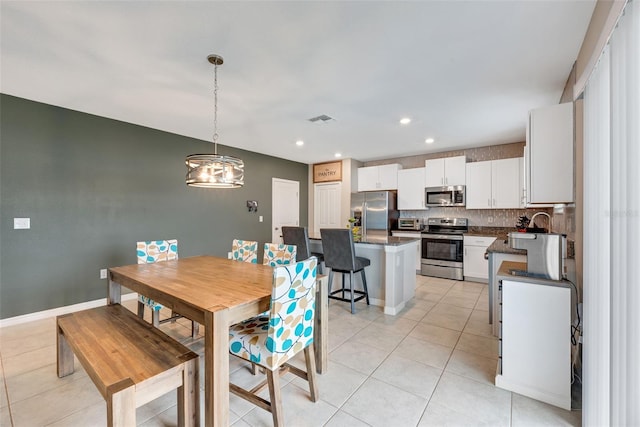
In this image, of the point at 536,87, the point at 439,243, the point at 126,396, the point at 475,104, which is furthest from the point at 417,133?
the point at 126,396

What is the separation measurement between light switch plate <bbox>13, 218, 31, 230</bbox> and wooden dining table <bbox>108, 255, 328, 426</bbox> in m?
1.67

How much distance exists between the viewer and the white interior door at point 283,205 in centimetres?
591

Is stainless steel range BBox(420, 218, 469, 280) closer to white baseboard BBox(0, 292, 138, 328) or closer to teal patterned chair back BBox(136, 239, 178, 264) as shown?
teal patterned chair back BBox(136, 239, 178, 264)

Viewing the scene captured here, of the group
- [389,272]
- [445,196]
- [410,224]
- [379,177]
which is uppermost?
[379,177]

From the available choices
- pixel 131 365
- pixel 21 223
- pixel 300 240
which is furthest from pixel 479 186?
pixel 21 223

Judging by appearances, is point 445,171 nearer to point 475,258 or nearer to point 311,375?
point 475,258

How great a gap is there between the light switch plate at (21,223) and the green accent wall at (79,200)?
3cm

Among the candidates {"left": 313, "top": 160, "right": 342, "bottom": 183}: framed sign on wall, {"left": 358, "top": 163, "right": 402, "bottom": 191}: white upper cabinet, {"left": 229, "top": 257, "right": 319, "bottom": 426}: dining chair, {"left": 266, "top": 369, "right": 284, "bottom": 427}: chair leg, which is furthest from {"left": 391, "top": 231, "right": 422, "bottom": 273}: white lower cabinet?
{"left": 266, "top": 369, "right": 284, "bottom": 427}: chair leg

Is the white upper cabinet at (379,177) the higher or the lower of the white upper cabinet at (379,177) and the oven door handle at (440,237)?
the higher

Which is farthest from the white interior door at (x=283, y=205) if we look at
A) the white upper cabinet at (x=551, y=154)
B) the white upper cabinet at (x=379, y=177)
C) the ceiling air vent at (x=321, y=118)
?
the white upper cabinet at (x=551, y=154)

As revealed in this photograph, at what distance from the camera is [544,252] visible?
1.86 meters

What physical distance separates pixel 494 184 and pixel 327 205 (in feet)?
11.1

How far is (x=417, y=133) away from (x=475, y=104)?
1.13m

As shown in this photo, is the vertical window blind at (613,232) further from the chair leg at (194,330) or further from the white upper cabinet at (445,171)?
the white upper cabinet at (445,171)
